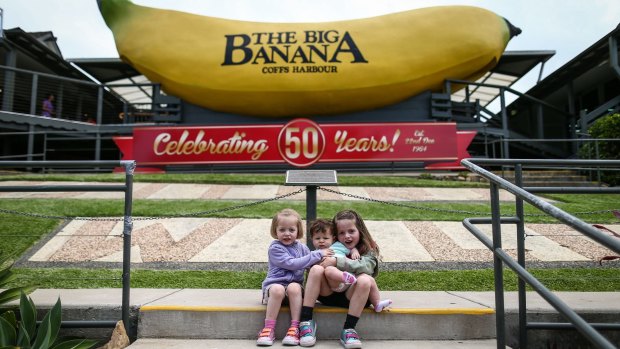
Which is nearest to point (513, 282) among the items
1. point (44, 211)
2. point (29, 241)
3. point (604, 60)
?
point (29, 241)

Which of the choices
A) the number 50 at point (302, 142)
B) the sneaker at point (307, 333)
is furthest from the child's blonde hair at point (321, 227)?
the number 50 at point (302, 142)

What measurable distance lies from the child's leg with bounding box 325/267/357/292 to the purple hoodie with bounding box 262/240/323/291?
14 cm

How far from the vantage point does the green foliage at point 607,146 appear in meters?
10.8

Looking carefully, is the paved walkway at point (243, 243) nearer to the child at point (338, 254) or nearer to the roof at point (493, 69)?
the child at point (338, 254)

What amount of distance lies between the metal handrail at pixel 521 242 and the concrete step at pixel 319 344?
A: 292 mm

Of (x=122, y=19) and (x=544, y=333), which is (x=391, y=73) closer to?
(x=122, y=19)

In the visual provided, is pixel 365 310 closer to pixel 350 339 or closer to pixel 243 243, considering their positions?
pixel 350 339

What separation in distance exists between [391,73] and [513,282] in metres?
8.78

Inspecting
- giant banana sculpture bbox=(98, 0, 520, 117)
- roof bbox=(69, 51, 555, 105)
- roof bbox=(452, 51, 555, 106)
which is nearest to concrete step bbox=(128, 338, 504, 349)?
giant banana sculpture bbox=(98, 0, 520, 117)

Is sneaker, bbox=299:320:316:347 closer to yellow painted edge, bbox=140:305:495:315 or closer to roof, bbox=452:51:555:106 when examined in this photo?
yellow painted edge, bbox=140:305:495:315

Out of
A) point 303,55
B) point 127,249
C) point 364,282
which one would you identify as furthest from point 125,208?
point 303,55

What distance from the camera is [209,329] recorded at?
271 centimetres

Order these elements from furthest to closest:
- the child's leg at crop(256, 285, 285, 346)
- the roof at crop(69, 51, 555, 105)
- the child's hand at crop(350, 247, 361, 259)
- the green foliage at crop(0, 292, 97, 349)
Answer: the roof at crop(69, 51, 555, 105), the child's hand at crop(350, 247, 361, 259), the child's leg at crop(256, 285, 285, 346), the green foliage at crop(0, 292, 97, 349)

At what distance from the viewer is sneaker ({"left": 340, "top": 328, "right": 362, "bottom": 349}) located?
2.44m
